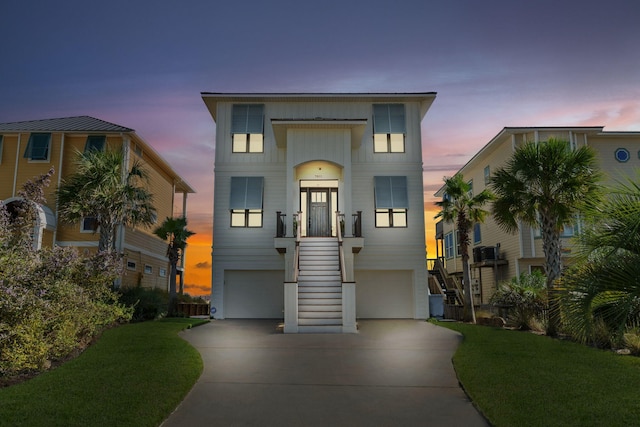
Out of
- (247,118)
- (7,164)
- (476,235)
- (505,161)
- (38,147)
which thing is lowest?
(476,235)

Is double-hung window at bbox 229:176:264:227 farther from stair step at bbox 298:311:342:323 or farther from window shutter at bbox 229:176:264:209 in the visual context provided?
stair step at bbox 298:311:342:323

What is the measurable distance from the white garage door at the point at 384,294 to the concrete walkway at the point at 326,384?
24.4ft

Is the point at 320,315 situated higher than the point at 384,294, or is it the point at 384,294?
the point at 384,294

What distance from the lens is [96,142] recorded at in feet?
75.2

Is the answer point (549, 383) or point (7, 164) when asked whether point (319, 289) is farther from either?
point (7, 164)

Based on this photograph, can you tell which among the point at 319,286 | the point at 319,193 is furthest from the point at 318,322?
the point at 319,193

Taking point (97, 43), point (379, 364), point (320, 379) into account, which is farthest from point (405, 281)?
point (97, 43)

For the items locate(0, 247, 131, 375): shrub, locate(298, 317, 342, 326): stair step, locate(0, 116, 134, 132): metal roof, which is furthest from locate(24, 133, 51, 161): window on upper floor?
locate(298, 317, 342, 326): stair step

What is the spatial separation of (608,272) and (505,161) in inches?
717

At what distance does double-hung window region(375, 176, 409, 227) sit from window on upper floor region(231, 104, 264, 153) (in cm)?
553

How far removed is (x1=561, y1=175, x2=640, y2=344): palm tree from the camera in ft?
20.7

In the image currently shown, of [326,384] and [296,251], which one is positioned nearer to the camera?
[326,384]

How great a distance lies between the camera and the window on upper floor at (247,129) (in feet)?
68.7

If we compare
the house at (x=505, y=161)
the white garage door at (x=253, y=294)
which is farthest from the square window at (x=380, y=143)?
the house at (x=505, y=161)
